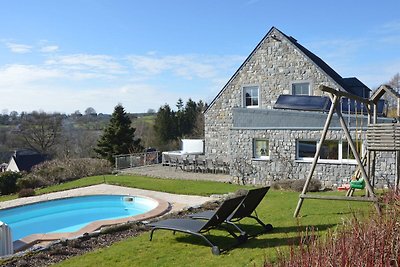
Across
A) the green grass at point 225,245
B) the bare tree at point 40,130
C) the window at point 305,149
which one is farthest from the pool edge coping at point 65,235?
the bare tree at point 40,130

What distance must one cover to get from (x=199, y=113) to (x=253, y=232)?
45702 mm

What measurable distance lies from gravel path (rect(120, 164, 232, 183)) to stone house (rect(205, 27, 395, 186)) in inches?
74.3

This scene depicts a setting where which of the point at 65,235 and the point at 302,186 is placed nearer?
the point at 65,235

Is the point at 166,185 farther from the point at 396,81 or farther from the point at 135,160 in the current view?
the point at 396,81

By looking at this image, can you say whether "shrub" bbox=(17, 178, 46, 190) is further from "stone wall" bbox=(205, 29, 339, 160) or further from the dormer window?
the dormer window

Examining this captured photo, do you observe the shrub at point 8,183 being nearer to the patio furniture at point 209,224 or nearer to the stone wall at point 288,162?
the stone wall at point 288,162

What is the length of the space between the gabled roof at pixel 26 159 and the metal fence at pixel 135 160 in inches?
874

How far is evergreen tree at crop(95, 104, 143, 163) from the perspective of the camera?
3606cm

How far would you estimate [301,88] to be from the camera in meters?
22.6

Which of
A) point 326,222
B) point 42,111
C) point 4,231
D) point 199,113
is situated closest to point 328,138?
point 326,222

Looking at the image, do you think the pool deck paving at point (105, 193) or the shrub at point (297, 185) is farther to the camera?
the shrub at point (297, 185)

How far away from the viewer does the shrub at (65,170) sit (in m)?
21.9

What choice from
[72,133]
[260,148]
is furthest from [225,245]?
[72,133]

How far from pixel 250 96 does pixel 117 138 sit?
16736mm
